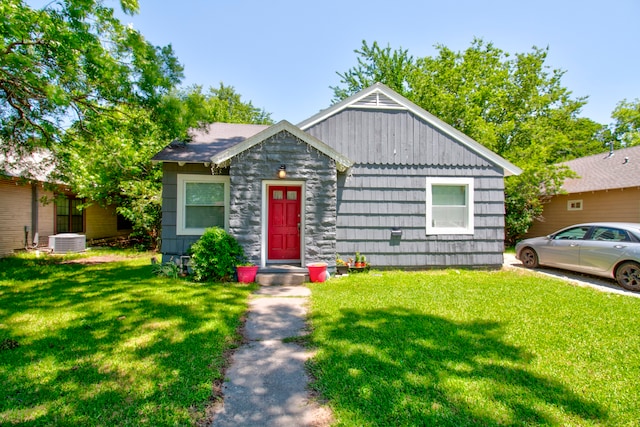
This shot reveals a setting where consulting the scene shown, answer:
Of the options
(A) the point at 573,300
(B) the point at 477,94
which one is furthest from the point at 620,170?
(A) the point at 573,300

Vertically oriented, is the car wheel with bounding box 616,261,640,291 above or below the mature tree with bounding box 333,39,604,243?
below

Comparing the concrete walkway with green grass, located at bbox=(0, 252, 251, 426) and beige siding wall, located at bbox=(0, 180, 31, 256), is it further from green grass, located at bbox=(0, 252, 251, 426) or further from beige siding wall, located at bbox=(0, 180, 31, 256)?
beige siding wall, located at bbox=(0, 180, 31, 256)

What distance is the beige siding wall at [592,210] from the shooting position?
1243 centimetres

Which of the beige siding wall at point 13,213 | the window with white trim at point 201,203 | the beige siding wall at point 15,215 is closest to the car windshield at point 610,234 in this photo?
the window with white trim at point 201,203

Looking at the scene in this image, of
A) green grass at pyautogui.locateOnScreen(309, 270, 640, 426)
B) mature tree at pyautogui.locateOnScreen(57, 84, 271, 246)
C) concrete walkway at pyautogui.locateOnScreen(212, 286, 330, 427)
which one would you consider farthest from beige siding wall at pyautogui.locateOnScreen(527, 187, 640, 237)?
mature tree at pyautogui.locateOnScreen(57, 84, 271, 246)

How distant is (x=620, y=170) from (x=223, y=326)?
17384 millimetres

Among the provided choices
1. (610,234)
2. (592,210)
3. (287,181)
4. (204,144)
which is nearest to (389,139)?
(287,181)

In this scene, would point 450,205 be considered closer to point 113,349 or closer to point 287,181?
point 287,181

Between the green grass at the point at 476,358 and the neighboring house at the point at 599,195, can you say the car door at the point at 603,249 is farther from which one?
the neighboring house at the point at 599,195

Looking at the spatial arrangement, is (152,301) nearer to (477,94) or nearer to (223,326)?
(223,326)

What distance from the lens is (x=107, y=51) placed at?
21.0ft

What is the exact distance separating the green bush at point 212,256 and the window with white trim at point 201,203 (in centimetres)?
119

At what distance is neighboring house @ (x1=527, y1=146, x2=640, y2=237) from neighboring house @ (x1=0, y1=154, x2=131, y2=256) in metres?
20.5

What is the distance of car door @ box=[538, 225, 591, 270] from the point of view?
804 cm
